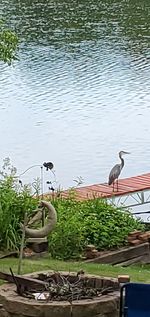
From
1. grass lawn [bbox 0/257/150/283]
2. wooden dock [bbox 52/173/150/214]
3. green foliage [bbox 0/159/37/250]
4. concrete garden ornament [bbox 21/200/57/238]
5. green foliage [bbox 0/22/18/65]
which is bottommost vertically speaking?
wooden dock [bbox 52/173/150/214]

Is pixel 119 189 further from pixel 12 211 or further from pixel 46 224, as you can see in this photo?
pixel 46 224

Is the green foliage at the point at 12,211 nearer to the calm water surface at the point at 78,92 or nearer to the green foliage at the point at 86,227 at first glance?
the green foliage at the point at 86,227

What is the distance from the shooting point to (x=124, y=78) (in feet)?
70.2

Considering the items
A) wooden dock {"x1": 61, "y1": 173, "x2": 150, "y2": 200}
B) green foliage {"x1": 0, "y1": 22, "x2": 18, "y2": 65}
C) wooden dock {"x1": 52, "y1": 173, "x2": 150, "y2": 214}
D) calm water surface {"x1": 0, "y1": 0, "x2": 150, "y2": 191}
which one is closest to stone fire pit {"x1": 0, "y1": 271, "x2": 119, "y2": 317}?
green foliage {"x1": 0, "y1": 22, "x2": 18, "y2": 65}

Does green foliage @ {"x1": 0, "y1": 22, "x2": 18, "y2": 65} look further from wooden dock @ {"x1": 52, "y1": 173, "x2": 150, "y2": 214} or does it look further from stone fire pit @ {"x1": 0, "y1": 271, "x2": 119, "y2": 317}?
stone fire pit @ {"x1": 0, "y1": 271, "x2": 119, "y2": 317}

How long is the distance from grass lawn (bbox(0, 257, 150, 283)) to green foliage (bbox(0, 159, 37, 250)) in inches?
14.5

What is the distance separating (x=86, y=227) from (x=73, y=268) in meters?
1.25

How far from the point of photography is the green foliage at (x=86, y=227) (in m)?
7.13

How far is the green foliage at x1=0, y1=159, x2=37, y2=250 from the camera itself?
282 inches

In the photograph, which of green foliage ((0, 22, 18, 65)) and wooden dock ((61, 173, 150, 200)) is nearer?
green foliage ((0, 22, 18, 65))

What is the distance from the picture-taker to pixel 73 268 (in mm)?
6266

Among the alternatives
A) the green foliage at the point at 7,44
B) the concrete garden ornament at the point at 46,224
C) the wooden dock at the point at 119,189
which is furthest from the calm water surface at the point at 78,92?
the concrete garden ornament at the point at 46,224

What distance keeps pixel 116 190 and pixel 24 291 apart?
5.50 metres

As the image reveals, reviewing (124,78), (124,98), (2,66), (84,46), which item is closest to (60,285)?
(124,98)
